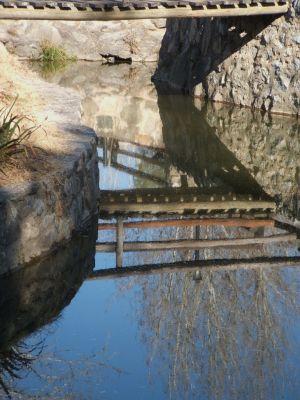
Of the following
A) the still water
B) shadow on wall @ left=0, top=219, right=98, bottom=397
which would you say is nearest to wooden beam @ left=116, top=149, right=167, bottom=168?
the still water

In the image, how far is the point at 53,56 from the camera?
28750 mm

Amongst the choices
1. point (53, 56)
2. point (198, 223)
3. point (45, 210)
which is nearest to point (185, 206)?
point (198, 223)

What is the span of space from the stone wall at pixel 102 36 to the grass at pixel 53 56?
1.38ft

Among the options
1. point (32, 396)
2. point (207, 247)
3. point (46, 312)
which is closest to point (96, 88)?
point (207, 247)

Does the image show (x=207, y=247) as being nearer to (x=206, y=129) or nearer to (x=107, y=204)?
(x=107, y=204)

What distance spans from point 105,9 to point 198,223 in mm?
8217

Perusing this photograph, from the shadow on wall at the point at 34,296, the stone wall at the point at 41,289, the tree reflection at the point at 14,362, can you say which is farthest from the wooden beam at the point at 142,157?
the tree reflection at the point at 14,362

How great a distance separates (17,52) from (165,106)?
9.83m

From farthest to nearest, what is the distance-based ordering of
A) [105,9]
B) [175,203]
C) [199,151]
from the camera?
1. [105,9]
2. [199,151]
3. [175,203]

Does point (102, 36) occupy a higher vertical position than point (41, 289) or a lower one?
higher

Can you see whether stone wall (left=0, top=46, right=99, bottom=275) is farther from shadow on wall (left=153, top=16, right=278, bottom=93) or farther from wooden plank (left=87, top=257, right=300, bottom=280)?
shadow on wall (left=153, top=16, right=278, bottom=93)

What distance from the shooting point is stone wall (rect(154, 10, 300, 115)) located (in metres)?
18.8

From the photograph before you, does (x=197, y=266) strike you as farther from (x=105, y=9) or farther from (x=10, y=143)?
(x=105, y=9)

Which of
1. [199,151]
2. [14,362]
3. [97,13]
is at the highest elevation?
[97,13]
